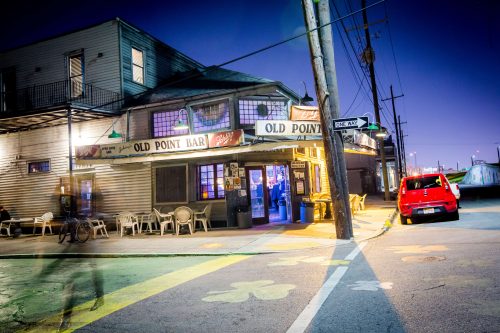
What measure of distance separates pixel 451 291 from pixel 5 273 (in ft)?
30.1

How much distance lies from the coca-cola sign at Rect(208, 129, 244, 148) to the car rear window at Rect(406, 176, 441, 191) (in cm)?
616

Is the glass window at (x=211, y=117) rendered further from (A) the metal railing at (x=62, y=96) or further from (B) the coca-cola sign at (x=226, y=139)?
(A) the metal railing at (x=62, y=96)

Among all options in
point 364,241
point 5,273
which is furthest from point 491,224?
point 5,273

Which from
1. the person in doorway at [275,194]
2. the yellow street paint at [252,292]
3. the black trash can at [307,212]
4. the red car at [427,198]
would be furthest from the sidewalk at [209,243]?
the person in doorway at [275,194]

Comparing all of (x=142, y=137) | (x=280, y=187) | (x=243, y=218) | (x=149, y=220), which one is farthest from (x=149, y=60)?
(x=243, y=218)

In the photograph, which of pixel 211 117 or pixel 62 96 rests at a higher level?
pixel 62 96

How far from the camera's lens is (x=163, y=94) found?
642 inches

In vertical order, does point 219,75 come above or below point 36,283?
above

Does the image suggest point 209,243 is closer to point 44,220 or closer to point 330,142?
point 330,142

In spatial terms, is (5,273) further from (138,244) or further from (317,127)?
(317,127)

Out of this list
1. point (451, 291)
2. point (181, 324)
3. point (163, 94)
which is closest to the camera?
point (181, 324)

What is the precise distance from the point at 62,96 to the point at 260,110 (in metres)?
10.5

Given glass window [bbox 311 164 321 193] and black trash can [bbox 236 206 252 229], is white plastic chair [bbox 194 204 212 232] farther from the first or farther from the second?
glass window [bbox 311 164 321 193]

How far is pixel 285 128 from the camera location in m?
12.2
